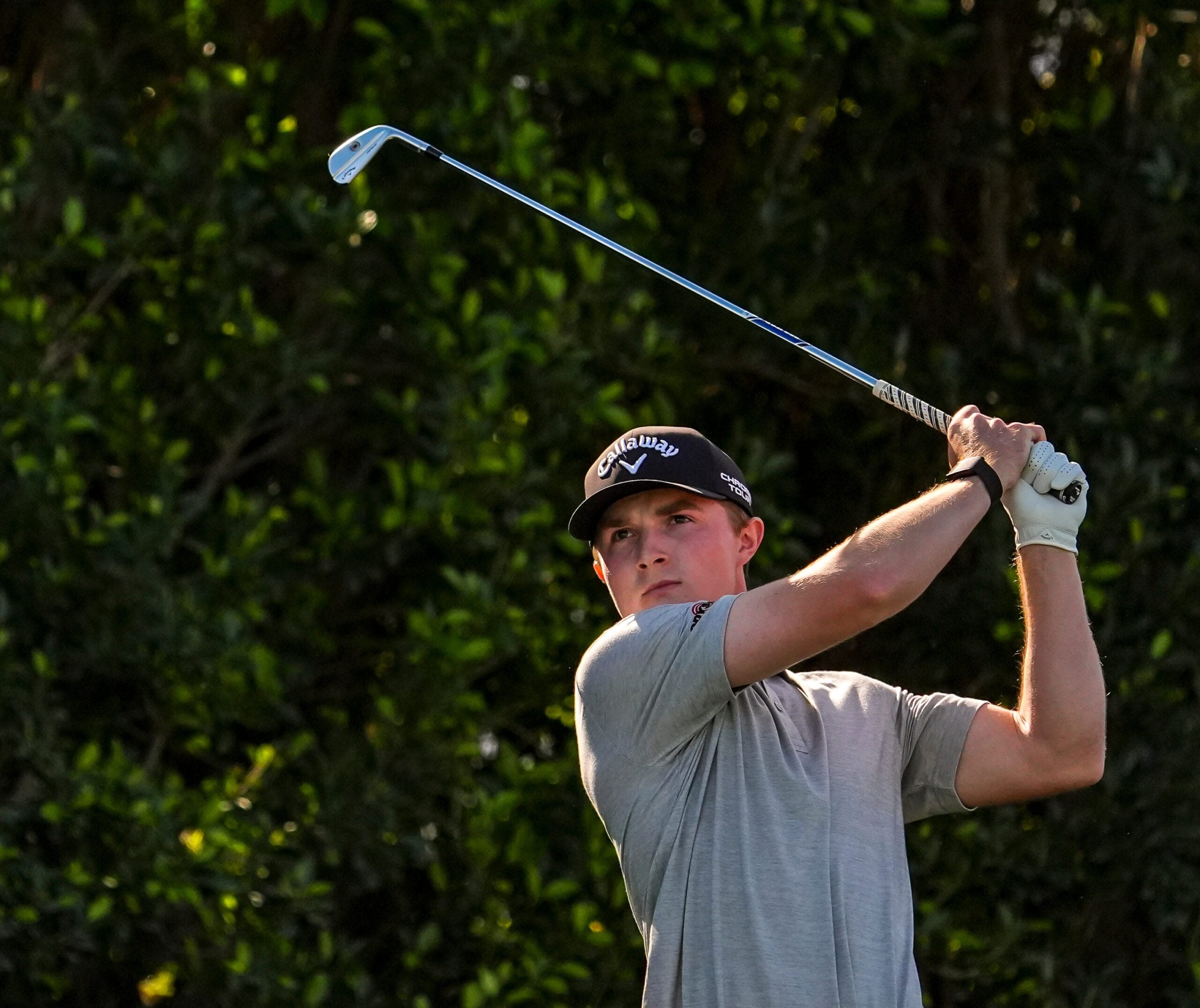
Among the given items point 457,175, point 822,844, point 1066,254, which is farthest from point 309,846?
point 1066,254

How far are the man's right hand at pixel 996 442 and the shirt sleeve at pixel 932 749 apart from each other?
0.40 meters

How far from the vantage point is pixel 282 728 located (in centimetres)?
480

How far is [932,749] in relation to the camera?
2.91 m

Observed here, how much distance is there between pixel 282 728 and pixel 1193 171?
3.14 meters

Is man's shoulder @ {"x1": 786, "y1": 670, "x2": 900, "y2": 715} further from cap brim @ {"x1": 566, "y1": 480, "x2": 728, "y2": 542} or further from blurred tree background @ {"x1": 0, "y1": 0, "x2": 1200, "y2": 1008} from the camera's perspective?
blurred tree background @ {"x1": 0, "y1": 0, "x2": 1200, "y2": 1008}

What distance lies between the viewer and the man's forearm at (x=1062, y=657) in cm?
277

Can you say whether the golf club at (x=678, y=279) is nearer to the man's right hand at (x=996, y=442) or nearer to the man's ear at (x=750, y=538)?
the man's right hand at (x=996, y=442)

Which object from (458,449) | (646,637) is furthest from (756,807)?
(458,449)

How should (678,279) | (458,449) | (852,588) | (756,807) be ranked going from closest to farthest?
(852,588) → (756,807) → (678,279) → (458,449)

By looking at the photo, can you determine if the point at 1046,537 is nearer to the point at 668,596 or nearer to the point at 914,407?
the point at 914,407

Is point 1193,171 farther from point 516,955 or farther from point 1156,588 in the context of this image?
point 516,955

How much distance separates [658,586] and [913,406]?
551 mm

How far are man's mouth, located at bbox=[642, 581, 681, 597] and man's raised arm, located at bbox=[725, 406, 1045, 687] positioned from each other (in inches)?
13.8

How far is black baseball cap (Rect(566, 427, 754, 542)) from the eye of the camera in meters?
3.07
